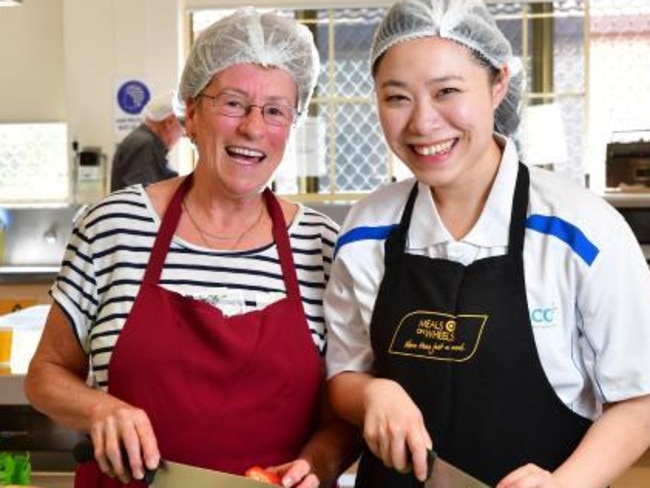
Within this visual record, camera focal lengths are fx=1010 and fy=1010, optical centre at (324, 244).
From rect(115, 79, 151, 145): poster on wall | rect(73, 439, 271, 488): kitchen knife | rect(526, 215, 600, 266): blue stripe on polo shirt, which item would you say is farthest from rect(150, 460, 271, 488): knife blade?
rect(115, 79, 151, 145): poster on wall

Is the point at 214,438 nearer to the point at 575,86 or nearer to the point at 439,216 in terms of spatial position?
the point at 439,216

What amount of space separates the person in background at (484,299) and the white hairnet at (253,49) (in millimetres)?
207

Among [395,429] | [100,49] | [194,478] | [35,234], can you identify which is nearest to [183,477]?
[194,478]

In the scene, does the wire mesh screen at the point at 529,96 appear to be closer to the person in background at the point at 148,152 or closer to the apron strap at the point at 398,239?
the person in background at the point at 148,152

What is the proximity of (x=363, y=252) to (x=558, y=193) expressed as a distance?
273mm

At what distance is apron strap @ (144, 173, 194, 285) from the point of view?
4.96 feet

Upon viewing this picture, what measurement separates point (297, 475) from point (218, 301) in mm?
310

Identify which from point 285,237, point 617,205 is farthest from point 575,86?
point 285,237

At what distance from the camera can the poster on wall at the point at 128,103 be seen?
18.6ft

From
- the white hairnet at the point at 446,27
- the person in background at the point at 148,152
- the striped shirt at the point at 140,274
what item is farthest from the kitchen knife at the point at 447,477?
the person in background at the point at 148,152

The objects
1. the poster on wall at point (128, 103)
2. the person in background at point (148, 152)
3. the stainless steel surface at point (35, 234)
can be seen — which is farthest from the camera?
the poster on wall at point (128, 103)

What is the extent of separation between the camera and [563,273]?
4.13 feet

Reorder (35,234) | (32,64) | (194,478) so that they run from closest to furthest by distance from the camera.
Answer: (194,478), (35,234), (32,64)

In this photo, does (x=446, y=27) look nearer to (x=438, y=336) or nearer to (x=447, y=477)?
(x=438, y=336)
